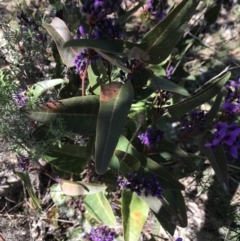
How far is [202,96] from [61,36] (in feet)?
2.13

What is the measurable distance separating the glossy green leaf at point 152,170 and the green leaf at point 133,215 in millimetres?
277

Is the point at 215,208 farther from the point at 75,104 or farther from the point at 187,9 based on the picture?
the point at 187,9

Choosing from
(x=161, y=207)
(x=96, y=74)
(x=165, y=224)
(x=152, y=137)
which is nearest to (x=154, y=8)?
(x=96, y=74)

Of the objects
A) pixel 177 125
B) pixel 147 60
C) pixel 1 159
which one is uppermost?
pixel 147 60

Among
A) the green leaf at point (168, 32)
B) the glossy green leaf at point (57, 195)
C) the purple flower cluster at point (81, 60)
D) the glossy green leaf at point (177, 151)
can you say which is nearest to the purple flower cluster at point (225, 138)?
the glossy green leaf at point (177, 151)

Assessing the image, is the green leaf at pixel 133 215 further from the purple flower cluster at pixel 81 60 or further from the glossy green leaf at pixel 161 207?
the purple flower cluster at pixel 81 60

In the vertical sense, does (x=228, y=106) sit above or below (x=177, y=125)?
above

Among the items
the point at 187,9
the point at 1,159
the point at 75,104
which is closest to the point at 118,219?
the point at 1,159

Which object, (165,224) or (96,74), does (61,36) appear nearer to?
(96,74)

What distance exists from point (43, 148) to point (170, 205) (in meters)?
0.71

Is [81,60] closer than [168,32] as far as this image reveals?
No

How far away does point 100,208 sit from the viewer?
2.08m

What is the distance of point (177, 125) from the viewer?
2717mm

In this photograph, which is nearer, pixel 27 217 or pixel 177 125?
pixel 27 217
